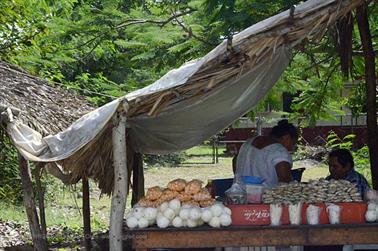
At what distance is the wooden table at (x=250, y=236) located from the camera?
5453 mm

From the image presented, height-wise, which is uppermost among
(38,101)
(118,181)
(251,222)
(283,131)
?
(38,101)

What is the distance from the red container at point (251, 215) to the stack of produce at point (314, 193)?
0.22 metres

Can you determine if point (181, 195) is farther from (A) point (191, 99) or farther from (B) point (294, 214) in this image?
(B) point (294, 214)

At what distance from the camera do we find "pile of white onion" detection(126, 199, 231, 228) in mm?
5496

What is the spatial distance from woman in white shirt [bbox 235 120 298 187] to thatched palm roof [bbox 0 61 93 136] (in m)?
2.03

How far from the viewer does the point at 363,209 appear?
554 cm

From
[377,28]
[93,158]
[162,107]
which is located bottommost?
[93,158]

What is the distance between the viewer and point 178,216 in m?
5.56

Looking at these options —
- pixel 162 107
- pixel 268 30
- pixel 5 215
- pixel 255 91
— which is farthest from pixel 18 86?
pixel 5 215

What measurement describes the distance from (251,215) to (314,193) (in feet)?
2.21

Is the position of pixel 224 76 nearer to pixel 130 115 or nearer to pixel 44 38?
pixel 130 115

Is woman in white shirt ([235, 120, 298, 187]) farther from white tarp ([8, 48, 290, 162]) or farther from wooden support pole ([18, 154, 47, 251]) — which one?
wooden support pole ([18, 154, 47, 251])

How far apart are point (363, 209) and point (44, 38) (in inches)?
266

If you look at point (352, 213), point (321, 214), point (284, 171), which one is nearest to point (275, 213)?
point (321, 214)
